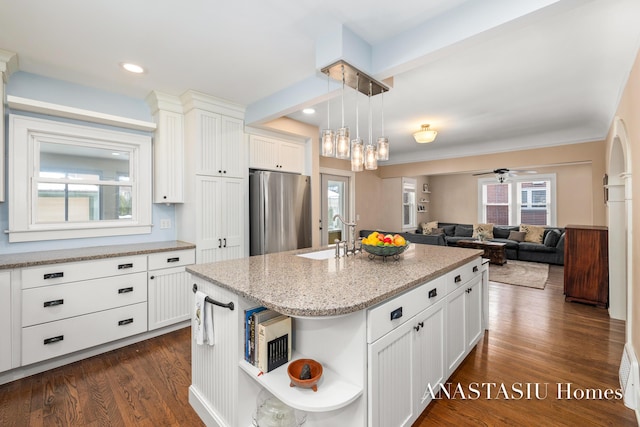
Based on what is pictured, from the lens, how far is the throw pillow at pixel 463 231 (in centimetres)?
791

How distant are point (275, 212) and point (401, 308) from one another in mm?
2261

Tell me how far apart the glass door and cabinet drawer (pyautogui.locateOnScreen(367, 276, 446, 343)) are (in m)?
3.65

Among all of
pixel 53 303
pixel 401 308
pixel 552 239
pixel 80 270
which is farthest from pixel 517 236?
pixel 53 303

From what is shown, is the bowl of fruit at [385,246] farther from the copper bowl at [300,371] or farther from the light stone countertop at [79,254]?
the light stone countertop at [79,254]

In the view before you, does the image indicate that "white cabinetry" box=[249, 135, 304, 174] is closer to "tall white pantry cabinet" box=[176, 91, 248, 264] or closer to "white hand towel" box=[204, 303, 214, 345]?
"tall white pantry cabinet" box=[176, 91, 248, 264]

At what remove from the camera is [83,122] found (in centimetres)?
284

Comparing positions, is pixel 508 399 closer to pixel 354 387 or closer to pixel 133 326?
pixel 354 387

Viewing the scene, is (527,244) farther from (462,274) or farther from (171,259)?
(171,259)

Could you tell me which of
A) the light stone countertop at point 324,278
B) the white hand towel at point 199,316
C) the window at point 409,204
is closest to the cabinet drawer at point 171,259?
the light stone countertop at point 324,278

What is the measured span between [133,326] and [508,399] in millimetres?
3118

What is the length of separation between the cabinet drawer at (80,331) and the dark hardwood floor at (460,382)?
0.15m

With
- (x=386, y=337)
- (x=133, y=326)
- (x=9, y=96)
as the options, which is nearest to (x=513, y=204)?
(x=386, y=337)

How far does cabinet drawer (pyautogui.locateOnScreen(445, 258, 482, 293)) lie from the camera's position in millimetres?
2035

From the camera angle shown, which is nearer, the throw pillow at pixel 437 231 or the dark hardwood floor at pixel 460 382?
the dark hardwood floor at pixel 460 382
